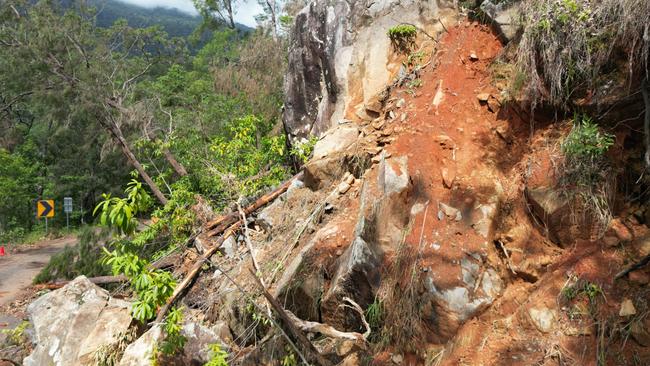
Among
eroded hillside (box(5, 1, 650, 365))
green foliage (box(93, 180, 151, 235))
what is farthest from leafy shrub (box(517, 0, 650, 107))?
green foliage (box(93, 180, 151, 235))

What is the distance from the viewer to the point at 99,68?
49.9 feet

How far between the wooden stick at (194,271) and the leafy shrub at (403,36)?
3667 millimetres

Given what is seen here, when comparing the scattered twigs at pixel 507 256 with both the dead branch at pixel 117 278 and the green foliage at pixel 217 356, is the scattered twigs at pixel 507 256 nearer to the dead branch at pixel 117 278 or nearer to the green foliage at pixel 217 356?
the green foliage at pixel 217 356

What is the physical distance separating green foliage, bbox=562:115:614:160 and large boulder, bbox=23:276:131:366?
529cm

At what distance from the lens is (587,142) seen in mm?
4012

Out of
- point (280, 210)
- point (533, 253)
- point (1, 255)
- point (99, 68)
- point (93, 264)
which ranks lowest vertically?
point (1, 255)

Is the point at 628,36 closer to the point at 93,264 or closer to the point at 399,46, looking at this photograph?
the point at 399,46

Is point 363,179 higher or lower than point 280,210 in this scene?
higher

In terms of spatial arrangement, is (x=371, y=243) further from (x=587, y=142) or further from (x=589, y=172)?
(x=587, y=142)

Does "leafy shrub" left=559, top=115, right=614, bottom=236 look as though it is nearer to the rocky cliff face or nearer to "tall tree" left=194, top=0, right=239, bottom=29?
the rocky cliff face

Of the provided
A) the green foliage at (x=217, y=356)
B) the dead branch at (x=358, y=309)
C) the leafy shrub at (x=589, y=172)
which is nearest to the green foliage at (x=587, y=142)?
the leafy shrub at (x=589, y=172)

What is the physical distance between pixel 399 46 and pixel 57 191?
21568 millimetres

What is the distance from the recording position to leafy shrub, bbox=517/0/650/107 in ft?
12.9

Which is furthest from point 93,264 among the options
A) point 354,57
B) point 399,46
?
point 399,46
